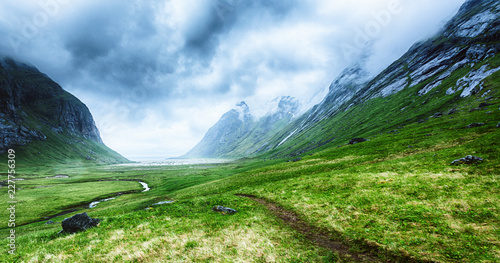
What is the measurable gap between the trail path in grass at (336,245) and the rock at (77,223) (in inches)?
823

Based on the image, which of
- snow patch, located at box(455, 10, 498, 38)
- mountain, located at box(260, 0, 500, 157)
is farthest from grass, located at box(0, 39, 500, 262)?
snow patch, located at box(455, 10, 498, 38)

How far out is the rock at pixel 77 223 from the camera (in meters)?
19.5

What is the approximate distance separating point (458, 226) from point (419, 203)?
4.31 meters

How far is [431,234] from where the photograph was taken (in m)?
12.7

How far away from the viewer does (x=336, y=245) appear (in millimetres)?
13750

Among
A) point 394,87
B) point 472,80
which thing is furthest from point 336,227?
point 394,87

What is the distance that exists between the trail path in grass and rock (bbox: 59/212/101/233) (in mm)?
20906

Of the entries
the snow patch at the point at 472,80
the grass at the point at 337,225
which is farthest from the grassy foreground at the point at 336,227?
the snow patch at the point at 472,80

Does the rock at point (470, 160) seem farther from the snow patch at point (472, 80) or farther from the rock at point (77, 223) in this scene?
the snow patch at point (472, 80)

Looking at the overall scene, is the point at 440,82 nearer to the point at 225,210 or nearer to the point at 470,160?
the point at 470,160

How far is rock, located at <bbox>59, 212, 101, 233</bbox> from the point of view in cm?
1952

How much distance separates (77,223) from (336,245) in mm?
25965

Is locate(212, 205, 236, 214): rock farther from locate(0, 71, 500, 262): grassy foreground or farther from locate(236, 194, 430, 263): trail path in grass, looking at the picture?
locate(236, 194, 430, 263): trail path in grass

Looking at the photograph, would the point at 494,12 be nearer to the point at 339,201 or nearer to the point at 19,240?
the point at 339,201
